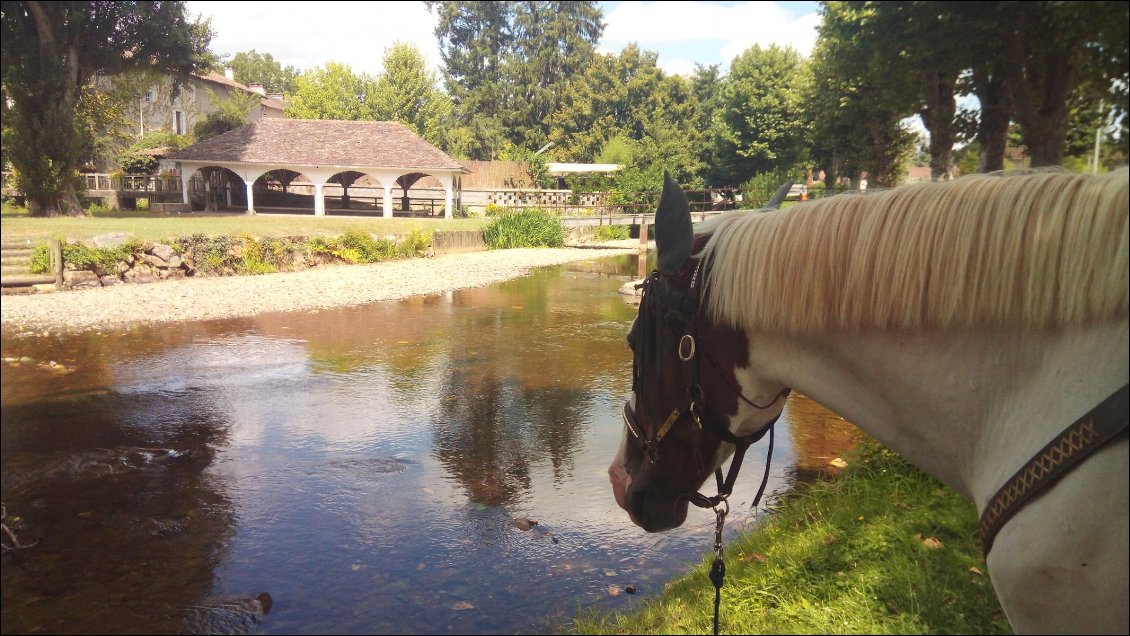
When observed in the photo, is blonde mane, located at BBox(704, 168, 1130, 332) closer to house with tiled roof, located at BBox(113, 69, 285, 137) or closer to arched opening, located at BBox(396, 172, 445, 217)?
arched opening, located at BBox(396, 172, 445, 217)

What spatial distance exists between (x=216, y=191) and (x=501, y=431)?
33.3 metres

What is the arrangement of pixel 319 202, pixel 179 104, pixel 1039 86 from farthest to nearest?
1. pixel 179 104
2. pixel 319 202
3. pixel 1039 86

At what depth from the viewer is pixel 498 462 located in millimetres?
6668

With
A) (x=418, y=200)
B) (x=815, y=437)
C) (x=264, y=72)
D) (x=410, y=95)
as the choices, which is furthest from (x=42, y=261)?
(x=264, y=72)

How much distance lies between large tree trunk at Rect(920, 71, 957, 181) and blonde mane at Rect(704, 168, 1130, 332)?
17189mm

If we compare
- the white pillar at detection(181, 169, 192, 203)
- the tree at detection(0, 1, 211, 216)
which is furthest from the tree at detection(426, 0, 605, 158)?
the tree at detection(0, 1, 211, 216)

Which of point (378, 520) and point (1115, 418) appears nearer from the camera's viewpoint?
point (1115, 418)

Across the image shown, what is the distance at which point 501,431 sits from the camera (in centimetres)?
755

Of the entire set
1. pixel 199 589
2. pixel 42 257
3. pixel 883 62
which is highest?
pixel 883 62

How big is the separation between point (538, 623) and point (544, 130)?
6029 centimetres

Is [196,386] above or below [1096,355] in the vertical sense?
below

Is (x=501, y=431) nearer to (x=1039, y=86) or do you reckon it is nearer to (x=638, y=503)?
(x=638, y=503)

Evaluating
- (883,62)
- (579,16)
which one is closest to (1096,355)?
(883,62)

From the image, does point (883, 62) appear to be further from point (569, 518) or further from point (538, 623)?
point (538, 623)
